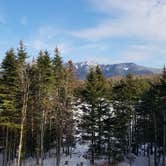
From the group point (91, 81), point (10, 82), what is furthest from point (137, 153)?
point (10, 82)

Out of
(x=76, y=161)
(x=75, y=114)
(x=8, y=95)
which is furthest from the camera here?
(x=76, y=161)

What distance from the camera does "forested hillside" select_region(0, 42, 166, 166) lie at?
4525 cm

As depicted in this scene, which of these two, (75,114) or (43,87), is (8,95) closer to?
(43,87)

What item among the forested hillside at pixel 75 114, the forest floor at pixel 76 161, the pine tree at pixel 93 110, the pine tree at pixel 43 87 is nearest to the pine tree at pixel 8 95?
the forested hillside at pixel 75 114

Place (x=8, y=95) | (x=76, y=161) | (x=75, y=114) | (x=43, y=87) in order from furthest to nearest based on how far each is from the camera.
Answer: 1. (x=76, y=161)
2. (x=75, y=114)
3. (x=43, y=87)
4. (x=8, y=95)

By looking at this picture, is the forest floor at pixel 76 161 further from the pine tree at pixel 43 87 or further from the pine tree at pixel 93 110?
the pine tree at pixel 43 87

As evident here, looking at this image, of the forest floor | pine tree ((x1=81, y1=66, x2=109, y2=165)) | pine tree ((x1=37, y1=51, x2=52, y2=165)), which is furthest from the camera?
the forest floor

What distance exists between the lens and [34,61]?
53.4 m

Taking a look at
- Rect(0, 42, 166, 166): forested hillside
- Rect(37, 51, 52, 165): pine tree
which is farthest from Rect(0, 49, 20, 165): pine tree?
Rect(37, 51, 52, 165): pine tree

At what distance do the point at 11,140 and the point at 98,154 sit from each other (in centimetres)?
1199

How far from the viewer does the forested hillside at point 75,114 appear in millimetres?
45250

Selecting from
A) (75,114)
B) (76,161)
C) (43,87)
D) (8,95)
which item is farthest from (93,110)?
(8,95)

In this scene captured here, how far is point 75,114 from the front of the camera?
165 feet

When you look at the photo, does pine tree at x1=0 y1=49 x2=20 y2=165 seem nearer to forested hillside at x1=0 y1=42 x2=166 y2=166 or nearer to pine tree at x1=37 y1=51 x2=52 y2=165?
forested hillside at x1=0 y1=42 x2=166 y2=166
